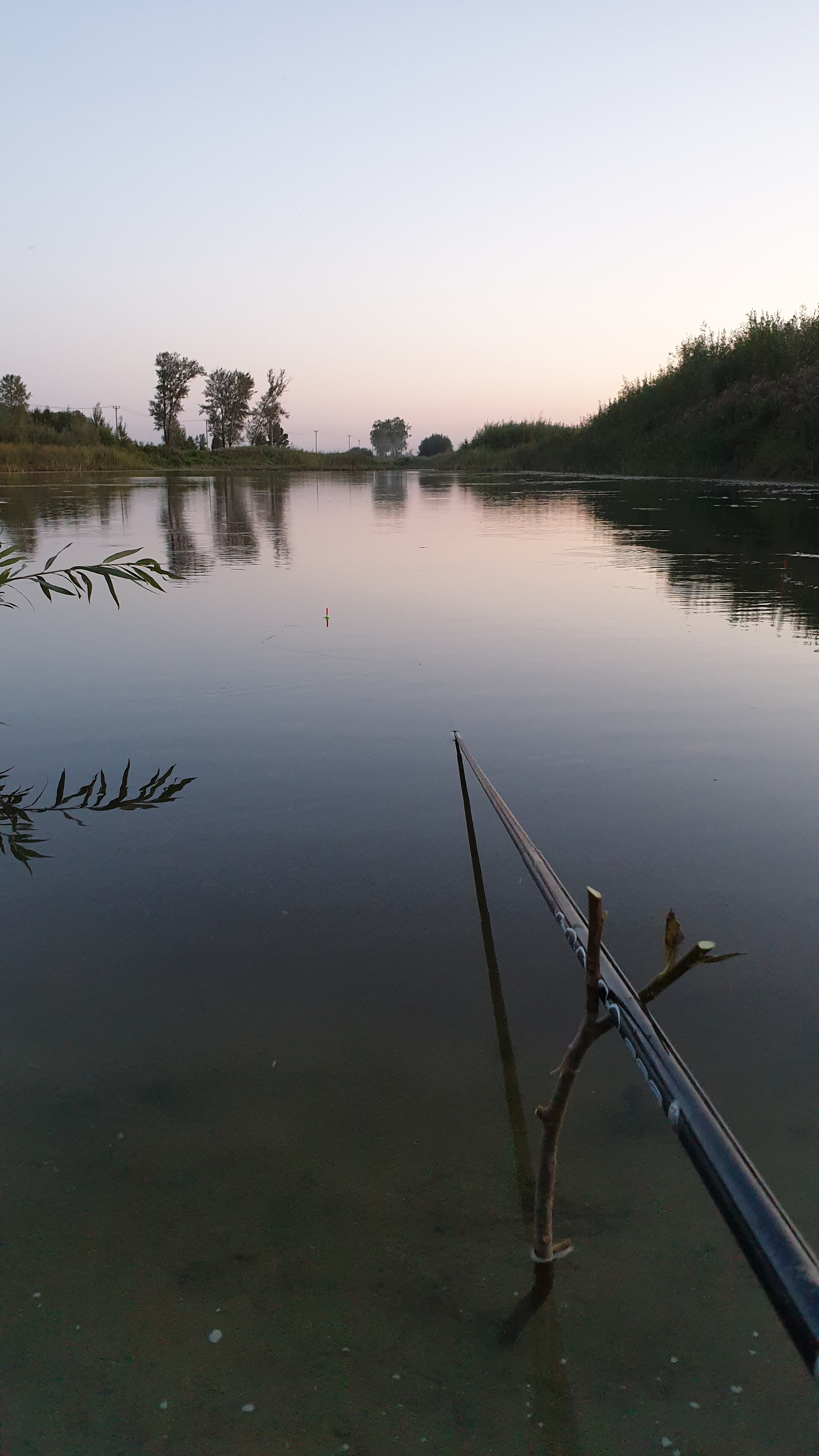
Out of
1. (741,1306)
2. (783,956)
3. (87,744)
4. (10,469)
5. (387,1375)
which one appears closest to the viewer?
(387,1375)

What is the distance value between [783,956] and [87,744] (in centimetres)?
393

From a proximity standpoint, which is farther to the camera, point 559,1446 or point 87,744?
point 87,744

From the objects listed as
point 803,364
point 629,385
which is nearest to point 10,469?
point 629,385

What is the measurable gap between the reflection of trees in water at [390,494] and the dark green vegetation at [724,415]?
11.1m

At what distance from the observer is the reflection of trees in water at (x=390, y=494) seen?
90.7 ft

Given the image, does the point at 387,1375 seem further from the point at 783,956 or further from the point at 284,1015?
the point at 783,956

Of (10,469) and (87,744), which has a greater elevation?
(10,469)

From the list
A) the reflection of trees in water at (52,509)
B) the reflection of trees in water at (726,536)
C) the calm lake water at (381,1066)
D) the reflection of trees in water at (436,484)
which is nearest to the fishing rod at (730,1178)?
the calm lake water at (381,1066)

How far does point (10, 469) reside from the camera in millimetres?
49938

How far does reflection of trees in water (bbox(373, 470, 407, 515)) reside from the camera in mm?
27641

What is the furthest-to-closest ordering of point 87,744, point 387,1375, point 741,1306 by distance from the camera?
point 87,744, point 741,1306, point 387,1375

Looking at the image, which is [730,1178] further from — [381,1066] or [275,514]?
[275,514]

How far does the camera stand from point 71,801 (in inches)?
183

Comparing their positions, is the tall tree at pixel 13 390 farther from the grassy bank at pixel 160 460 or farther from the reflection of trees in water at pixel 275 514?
the reflection of trees in water at pixel 275 514
